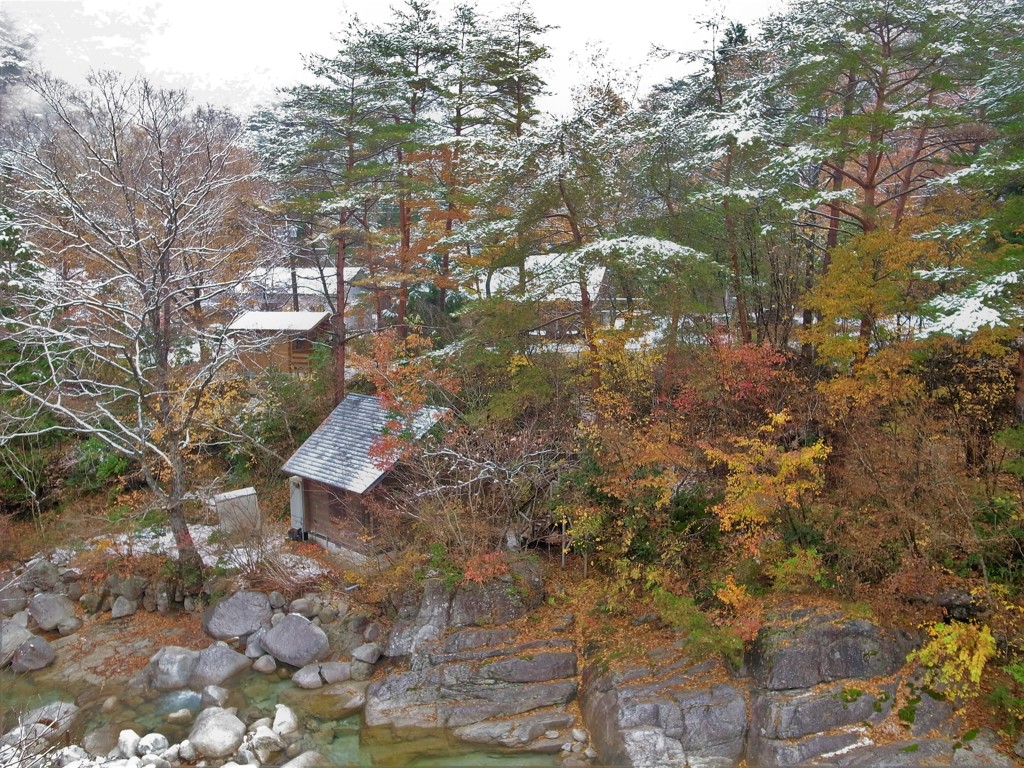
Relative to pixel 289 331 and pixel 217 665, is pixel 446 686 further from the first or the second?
pixel 289 331

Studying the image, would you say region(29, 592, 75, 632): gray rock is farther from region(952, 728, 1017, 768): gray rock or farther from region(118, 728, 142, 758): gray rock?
region(952, 728, 1017, 768): gray rock

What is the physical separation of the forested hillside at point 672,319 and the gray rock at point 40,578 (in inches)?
102

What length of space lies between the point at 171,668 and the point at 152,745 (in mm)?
2124

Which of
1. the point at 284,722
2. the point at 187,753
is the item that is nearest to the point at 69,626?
the point at 187,753

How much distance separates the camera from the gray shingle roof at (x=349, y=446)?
1512cm

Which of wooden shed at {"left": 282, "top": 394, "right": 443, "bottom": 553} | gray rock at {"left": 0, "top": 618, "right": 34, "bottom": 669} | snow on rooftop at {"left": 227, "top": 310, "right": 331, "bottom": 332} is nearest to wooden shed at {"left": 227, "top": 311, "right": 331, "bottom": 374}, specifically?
snow on rooftop at {"left": 227, "top": 310, "right": 331, "bottom": 332}

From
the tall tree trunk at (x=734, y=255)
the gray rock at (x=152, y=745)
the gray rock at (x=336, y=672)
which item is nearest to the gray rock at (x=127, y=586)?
the gray rock at (x=152, y=745)

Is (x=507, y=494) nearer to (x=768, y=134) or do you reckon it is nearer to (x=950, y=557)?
(x=950, y=557)

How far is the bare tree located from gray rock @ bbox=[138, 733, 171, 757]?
14.8 ft

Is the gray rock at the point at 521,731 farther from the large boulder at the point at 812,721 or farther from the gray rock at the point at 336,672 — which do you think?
the large boulder at the point at 812,721

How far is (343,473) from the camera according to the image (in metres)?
15.6

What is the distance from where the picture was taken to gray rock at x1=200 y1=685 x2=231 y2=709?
12.1m

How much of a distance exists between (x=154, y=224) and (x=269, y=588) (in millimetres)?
11141

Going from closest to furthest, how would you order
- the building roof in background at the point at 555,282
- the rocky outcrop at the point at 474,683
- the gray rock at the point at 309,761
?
the gray rock at the point at 309,761, the rocky outcrop at the point at 474,683, the building roof in background at the point at 555,282
